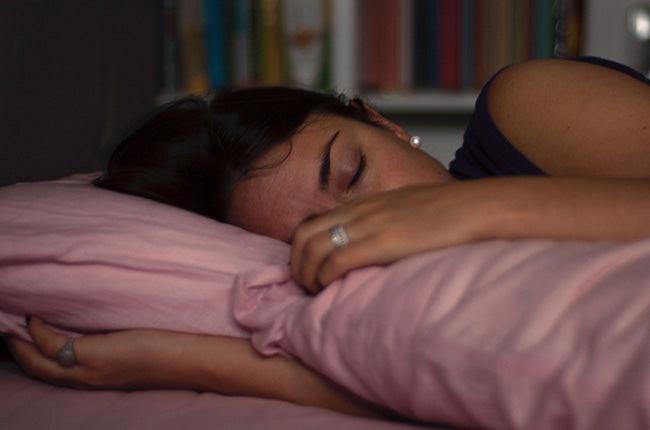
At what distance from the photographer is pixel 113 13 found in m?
1.69

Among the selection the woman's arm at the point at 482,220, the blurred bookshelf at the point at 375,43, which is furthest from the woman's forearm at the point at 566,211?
the blurred bookshelf at the point at 375,43

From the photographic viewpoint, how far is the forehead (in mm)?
943

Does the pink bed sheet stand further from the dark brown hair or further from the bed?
the dark brown hair

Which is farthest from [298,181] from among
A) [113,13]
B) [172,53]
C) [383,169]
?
[172,53]

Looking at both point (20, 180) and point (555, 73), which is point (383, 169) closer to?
point (555, 73)

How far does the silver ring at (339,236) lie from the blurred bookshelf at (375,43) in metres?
1.45

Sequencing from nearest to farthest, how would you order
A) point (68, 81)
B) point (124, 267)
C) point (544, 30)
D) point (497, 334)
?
point (497, 334) < point (124, 267) < point (68, 81) < point (544, 30)

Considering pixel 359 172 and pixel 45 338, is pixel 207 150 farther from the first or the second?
pixel 45 338

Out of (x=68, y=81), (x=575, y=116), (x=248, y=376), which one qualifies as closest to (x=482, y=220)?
(x=248, y=376)

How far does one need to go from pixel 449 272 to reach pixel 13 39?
924mm

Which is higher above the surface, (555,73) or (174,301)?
(555,73)

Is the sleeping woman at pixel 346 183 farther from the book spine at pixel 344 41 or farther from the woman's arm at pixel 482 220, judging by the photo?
the book spine at pixel 344 41

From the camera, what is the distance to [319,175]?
3.09 feet

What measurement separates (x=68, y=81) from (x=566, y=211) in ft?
3.39
